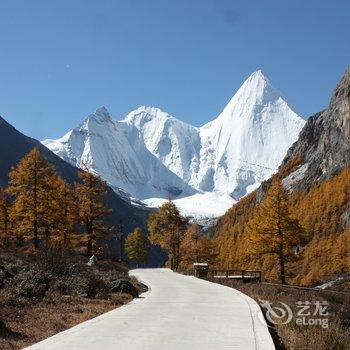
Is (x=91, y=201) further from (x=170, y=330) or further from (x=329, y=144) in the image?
(x=329, y=144)

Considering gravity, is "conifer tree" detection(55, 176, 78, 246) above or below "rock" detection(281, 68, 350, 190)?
below

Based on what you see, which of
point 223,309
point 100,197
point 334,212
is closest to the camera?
point 223,309

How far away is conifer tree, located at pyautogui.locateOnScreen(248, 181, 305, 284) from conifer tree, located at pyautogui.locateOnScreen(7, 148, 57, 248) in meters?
18.8

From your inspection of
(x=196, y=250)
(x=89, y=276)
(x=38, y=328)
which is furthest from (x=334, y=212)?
(x=38, y=328)

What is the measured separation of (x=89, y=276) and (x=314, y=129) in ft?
521

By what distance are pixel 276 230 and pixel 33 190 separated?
21882 mm

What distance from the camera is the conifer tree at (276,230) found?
49375 mm

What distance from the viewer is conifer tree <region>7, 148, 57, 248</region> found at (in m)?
48.0

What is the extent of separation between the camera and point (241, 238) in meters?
167

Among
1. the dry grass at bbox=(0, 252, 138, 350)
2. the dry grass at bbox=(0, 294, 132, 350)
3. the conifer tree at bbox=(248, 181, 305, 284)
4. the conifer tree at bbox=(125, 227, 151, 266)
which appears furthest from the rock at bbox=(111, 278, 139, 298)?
the conifer tree at bbox=(125, 227, 151, 266)

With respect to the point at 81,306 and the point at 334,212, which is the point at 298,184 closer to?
the point at 334,212

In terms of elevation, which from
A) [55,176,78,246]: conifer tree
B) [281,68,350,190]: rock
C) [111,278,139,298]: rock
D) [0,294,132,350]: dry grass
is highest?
[281,68,350,190]: rock

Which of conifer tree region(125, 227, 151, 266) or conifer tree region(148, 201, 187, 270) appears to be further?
conifer tree region(125, 227, 151, 266)

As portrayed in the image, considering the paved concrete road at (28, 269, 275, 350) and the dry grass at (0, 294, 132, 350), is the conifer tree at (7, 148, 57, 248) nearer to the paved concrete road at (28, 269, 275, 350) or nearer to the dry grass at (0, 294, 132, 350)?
the dry grass at (0, 294, 132, 350)
